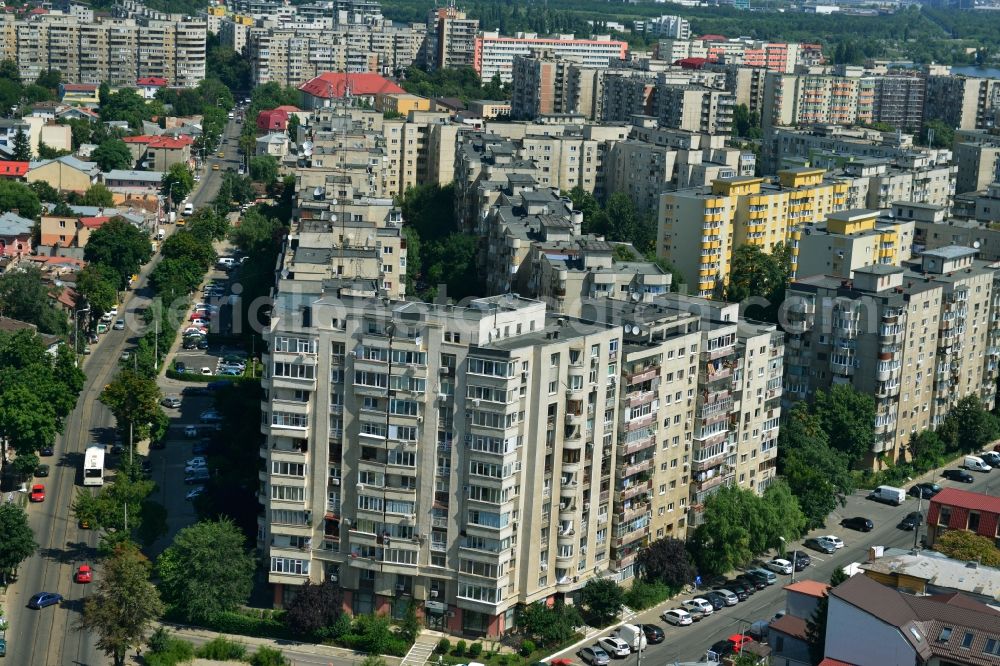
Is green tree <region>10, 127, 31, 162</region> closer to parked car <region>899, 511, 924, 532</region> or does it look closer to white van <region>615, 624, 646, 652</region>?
parked car <region>899, 511, 924, 532</region>

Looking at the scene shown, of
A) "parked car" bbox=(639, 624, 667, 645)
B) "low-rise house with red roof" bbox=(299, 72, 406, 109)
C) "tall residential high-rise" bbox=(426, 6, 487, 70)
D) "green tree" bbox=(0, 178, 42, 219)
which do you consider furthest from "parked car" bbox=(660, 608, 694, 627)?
"tall residential high-rise" bbox=(426, 6, 487, 70)

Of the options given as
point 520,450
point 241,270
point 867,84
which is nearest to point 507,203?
point 241,270

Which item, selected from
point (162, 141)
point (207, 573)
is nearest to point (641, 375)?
point (207, 573)

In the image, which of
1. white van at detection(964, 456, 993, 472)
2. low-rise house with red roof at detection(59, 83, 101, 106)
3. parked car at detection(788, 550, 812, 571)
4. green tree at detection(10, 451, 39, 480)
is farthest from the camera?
low-rise house with red roof at detection(59, 83, 101, 106)

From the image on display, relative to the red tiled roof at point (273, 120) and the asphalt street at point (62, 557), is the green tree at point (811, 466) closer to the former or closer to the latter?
the asphalt street at point (62, 557)

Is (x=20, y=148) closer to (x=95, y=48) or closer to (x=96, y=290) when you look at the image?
(x=96, y=290)

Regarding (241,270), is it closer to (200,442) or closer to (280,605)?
(200,442)
